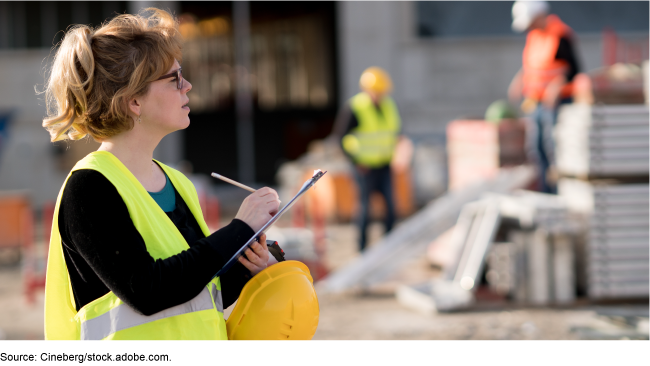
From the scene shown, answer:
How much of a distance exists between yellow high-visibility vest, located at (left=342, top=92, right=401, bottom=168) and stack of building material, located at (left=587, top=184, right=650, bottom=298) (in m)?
2.69

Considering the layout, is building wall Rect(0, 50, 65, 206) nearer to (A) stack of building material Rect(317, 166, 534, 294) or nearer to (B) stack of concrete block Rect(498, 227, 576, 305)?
(A) stack of building material Rect(317, 166, 534, 294)

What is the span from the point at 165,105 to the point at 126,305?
1.61ft

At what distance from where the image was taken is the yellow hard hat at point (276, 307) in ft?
5.80

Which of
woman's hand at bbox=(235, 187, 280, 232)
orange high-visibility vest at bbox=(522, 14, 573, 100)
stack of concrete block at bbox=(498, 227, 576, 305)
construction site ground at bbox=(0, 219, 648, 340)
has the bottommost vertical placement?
construction site ground at bbox=(0, 219, 648, 340)

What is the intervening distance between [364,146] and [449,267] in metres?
2.19

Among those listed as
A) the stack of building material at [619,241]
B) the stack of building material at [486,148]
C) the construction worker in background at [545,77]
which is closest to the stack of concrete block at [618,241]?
the stack of building material at [619,241]

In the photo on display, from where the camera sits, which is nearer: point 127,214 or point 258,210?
point 127,214

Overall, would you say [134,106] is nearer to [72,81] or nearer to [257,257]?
[72,81]

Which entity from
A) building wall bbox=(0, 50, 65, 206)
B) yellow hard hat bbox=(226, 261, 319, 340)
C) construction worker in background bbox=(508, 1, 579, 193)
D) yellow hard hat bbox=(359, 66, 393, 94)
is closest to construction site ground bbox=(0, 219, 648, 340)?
construction worker in background bbox=(508, 1, 579, 193)

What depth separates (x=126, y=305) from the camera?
1591 mm

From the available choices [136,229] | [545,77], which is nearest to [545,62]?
[545,77]

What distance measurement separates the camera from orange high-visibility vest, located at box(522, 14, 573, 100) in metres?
7.25

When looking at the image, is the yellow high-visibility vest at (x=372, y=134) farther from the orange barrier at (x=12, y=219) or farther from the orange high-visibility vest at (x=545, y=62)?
the orange barrier at (x=12, y=219)

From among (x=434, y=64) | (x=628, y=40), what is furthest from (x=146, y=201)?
(x=628, y=40)
